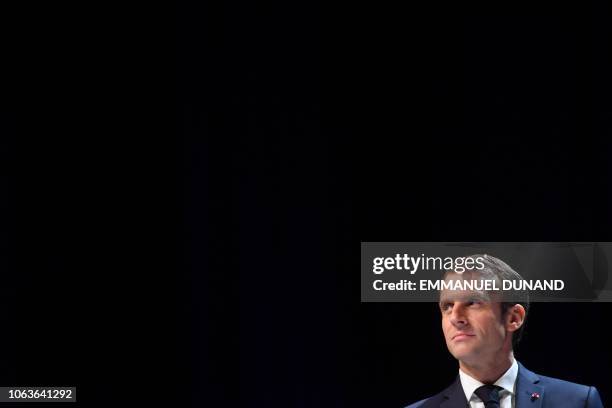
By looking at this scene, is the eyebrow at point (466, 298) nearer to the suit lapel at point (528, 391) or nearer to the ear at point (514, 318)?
the ear at point (514, 318)

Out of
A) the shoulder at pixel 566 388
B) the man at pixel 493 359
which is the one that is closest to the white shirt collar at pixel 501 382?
the man at pixel 493 359

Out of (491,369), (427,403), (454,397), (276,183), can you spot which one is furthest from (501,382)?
(276,183)

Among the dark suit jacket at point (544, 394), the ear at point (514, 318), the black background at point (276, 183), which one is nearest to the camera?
the dark suit jacket at point (544, 394)

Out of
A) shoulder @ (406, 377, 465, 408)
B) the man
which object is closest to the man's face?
the man

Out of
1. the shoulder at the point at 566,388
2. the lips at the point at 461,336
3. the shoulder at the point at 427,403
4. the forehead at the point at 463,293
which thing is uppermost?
the forehead at the point at 463,293

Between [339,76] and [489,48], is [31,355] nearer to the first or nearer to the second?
[339,76]

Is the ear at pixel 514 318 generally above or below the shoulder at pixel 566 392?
above

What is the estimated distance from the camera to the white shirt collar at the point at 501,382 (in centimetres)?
336

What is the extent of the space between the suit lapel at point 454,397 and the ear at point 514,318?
10.1 inches

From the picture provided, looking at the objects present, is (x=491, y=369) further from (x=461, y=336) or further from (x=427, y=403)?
(x=427, y=403)

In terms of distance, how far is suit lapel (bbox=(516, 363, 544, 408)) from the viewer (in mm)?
3330

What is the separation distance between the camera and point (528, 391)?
11.0 ft

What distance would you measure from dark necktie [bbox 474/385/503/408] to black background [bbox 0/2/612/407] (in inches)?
6.5
